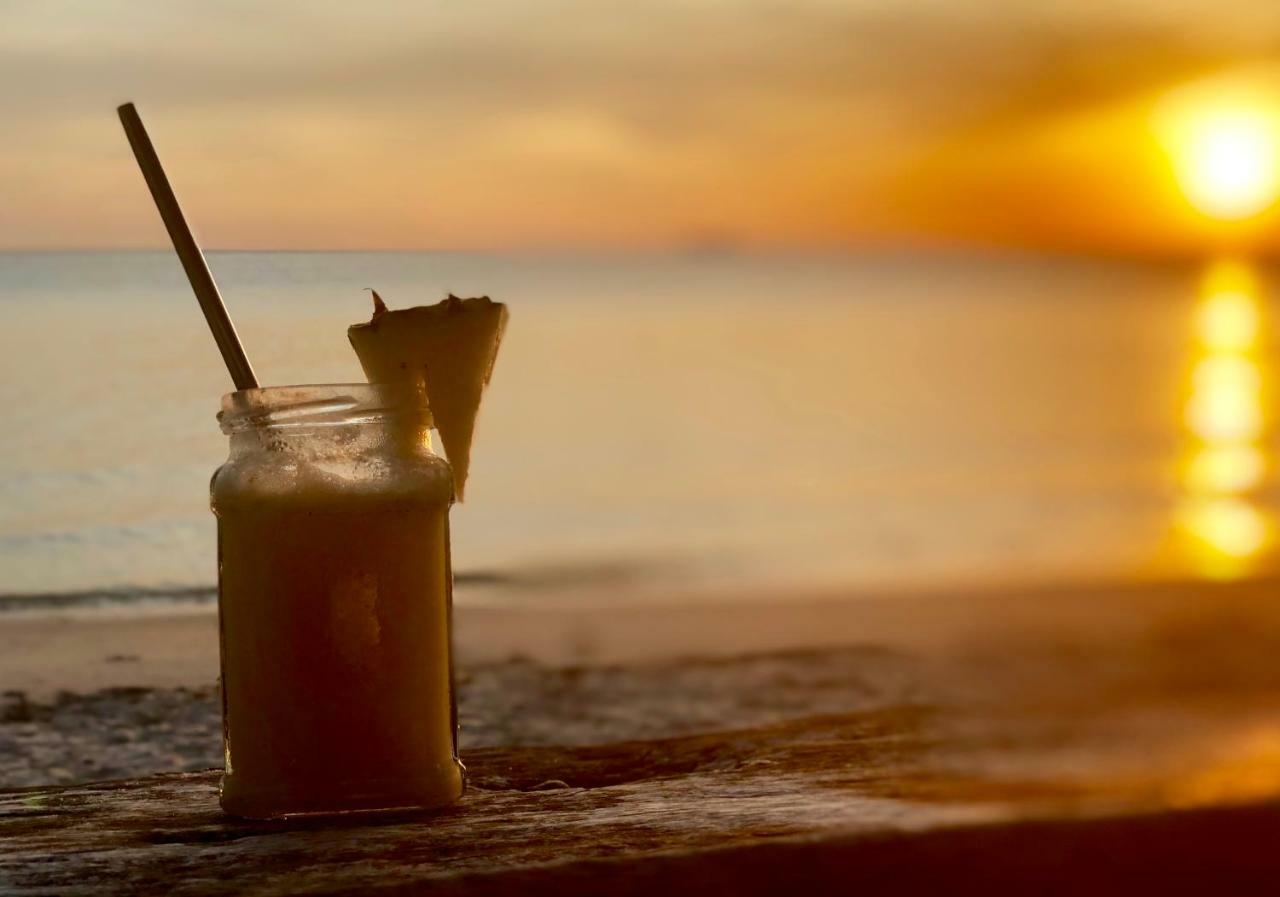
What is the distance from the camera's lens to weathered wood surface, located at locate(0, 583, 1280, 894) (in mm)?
952

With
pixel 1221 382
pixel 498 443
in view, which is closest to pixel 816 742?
pixel 498 443

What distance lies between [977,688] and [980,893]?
0.59 ft

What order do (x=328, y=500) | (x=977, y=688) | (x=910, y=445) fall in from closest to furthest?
(x=977, y=688) → (x=328, y=500) → (x=910, y=445)

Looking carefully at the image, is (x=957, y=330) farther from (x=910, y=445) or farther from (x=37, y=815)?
(x=37, y=815)

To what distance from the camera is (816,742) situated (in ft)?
5.88

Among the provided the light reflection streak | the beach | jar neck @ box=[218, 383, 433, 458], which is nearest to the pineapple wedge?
jar neck @ box=[218, 383, 433, 458]

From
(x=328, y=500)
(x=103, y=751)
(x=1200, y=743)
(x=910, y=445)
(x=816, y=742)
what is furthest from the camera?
(x=910, y=445)

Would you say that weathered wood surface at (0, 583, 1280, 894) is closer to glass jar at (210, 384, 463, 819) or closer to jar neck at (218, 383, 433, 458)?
glass jar at (210, 384, 463, 819)

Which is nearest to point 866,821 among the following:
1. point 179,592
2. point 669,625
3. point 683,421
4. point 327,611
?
point 327,611

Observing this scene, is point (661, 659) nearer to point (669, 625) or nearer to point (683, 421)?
point (669, 625)

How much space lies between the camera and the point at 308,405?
1472 mm

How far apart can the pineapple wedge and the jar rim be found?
0.11ft

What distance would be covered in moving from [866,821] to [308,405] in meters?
0.68

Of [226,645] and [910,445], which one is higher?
[910,445]
